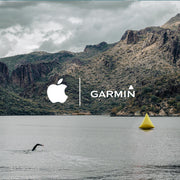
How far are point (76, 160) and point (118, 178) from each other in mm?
16005

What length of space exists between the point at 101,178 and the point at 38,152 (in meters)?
29.1

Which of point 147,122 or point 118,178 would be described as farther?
point 147,122

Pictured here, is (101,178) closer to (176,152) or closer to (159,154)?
(159,154)

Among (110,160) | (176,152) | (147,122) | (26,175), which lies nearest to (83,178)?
(26,175)

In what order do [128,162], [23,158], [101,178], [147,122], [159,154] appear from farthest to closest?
1. [147,122]
2. [159,154]
3. [23,158]
4. [128,162]
5. [101,178]

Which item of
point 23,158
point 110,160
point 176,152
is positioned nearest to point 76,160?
point 110,160

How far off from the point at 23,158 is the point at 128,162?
1794cm

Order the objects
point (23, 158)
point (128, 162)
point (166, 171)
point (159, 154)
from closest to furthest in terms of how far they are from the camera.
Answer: point (166, 171) → point (128, 162) → point (23, 158) → point (159, 154)

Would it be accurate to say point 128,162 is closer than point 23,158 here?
Yes

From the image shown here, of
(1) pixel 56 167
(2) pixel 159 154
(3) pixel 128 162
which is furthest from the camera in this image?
(2) pixel 159 154

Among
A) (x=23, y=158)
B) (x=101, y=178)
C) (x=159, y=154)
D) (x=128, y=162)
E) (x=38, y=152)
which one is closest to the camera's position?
(x=101, y=178)

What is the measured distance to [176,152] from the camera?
219ft

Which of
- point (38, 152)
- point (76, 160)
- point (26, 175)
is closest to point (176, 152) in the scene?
point (76, 160)

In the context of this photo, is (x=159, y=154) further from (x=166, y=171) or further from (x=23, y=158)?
(x=23, y=158)
